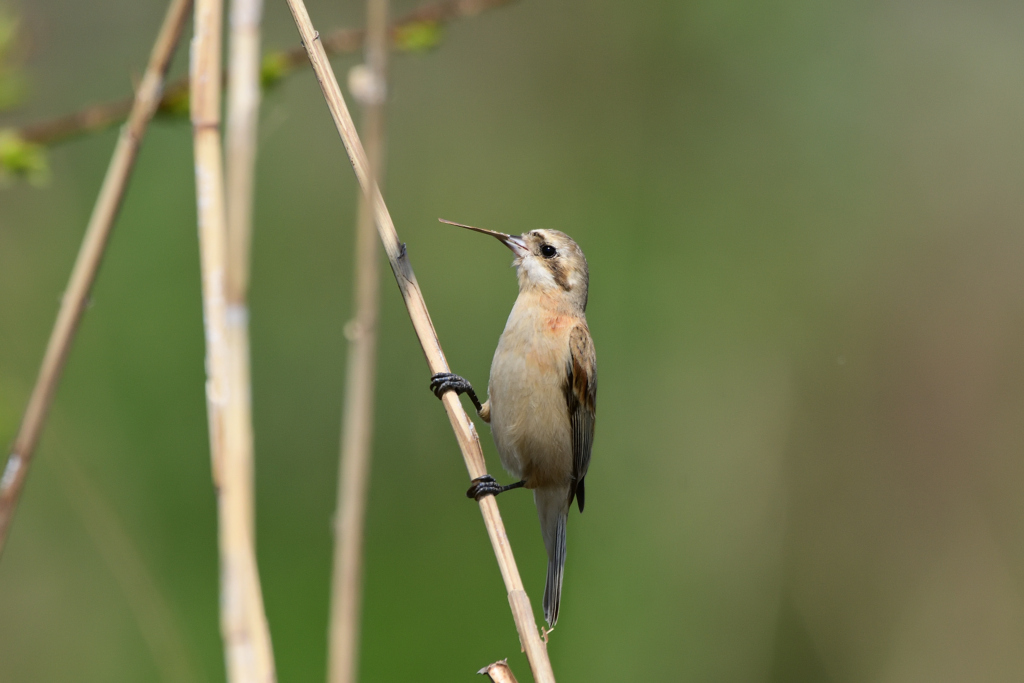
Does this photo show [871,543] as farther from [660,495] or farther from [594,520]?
[594,520]

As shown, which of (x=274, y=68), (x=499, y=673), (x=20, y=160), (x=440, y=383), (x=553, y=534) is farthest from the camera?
(x=553, y=534)

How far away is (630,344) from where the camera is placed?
614 cm

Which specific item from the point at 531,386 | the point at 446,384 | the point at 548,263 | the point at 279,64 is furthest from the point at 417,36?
the point at 531,386

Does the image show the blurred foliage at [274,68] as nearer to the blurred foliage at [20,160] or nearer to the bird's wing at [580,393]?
the blurred foliage at [20,160]

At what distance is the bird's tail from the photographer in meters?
4.44

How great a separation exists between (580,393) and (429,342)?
196 cm

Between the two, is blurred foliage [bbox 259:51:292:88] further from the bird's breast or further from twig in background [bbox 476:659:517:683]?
twig in background [bbox 476:659:517:683]

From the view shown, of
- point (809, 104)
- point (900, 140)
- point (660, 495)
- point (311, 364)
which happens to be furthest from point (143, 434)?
point (900, 140)

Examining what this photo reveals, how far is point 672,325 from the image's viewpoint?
6.55 metres

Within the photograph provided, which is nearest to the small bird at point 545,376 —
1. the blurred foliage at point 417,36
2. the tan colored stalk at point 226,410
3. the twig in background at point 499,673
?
the blurred foliage at point 417,36

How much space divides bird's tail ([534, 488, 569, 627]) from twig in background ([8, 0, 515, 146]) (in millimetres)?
2365

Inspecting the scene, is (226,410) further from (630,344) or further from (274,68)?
(630,344)

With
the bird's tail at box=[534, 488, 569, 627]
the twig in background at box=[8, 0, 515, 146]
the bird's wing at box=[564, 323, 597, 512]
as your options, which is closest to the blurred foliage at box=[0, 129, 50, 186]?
the twig in background at box=[8, 0, 515, 146]

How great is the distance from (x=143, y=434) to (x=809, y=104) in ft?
18.6
